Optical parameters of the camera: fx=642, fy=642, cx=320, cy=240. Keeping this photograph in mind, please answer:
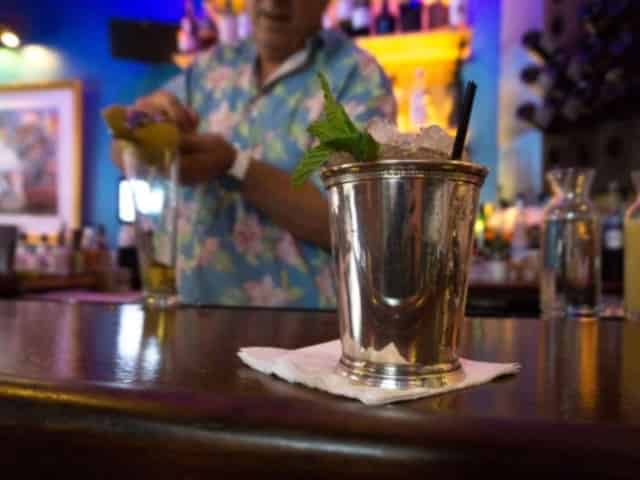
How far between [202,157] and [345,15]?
177cm

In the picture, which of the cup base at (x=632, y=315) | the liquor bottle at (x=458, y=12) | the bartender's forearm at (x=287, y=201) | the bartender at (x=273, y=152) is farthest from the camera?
the liquor bottle at (x=458, y=12)

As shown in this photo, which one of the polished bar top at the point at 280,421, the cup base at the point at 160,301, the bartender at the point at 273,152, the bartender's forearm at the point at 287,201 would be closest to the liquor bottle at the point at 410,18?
the bartender at the point at 273,152

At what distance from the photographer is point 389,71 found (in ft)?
8.44

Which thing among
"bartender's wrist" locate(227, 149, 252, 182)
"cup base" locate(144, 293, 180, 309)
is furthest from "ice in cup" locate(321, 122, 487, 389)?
"bartender's wrist" locate(227, 149, 252, 182)

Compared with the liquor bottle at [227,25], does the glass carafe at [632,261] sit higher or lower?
lower

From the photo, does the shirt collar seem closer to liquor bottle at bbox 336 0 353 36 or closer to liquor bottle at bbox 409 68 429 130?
liquor bottle at bbox 409 68 429 130

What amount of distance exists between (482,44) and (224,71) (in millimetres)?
1561

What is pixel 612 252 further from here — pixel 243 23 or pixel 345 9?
pixel 243 23

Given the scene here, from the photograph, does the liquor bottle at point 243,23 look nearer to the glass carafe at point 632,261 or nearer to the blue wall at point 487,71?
the blue wall at point 487,71

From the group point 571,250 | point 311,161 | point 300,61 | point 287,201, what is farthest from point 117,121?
point 571,250

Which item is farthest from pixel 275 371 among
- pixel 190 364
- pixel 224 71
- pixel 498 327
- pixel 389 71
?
pixel 389 71

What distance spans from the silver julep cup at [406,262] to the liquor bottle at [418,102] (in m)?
2.06

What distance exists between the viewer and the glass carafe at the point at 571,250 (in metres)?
0.95

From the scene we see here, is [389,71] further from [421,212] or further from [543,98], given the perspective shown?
[421,212]
